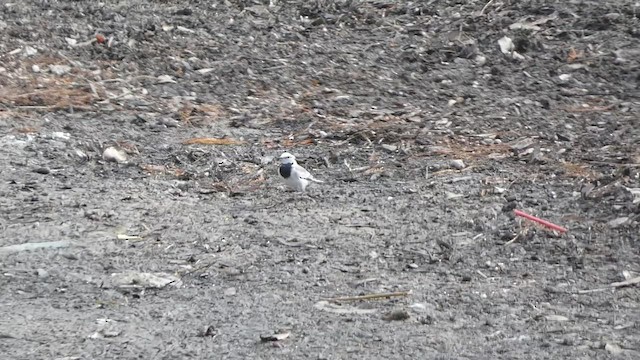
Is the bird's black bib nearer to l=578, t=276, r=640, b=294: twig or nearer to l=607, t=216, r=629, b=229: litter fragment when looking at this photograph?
l=607, t=216, r=629, b=229: litter fragment

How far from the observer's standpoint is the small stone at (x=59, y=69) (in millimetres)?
8414

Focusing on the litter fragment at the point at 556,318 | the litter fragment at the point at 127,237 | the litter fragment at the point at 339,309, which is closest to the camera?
the litter fragment at the point at 556,318

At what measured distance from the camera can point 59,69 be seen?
333 inches

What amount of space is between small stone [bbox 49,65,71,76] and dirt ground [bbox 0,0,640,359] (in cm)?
2

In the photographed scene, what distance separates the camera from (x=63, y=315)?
4723 mm

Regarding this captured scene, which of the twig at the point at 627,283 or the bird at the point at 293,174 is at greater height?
the twig at the point at 627,283

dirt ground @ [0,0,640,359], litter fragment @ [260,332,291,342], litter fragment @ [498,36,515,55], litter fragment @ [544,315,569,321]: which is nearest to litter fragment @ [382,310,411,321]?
dirt ground @ [0,0,640,359]

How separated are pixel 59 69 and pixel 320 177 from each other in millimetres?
2896

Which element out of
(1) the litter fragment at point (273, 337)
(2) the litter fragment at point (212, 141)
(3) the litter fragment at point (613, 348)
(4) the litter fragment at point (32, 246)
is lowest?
(2) the litter fragment at point (212, 141)

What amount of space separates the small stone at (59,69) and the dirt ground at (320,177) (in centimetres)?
2

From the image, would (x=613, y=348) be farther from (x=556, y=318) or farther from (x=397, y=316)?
(x=397, y=316)

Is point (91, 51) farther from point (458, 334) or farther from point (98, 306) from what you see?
point (458, 334)

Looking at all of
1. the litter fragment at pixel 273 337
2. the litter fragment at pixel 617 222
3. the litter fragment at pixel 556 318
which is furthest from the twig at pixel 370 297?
the litter fragment at pixel 617 222

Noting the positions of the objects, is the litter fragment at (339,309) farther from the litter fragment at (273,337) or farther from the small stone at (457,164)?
the small stone at (457,164)
